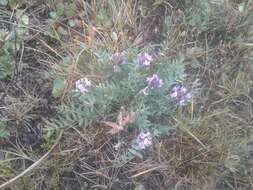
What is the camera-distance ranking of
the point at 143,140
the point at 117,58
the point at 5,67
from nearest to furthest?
the point at 143,140, the point at 117,58, the point at 5,67

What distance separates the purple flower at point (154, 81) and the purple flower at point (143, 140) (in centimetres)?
18

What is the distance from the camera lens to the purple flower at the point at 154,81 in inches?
71.6

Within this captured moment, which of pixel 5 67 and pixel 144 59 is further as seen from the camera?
pixel 5 67

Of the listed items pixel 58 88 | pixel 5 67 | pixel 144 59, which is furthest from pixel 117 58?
pixel 5 67

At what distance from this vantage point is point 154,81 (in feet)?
5.98

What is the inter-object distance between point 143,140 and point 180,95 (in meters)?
0.23

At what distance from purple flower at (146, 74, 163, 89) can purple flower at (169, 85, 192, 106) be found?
0.23ft

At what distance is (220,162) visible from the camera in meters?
1.85

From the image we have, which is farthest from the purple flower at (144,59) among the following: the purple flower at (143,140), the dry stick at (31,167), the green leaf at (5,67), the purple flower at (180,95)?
the green leaf at (5,67)

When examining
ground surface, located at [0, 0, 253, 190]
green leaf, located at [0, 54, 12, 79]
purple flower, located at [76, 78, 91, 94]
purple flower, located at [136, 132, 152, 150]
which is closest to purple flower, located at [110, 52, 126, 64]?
ground surface, located at [0, 0, 253, 190]

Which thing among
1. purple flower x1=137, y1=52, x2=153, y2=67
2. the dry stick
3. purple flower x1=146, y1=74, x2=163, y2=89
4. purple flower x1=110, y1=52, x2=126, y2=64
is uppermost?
purple flower x1=137, y1=52, x2=153, y2=67

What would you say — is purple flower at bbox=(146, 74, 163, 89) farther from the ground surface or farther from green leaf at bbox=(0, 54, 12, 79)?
green leaf at bbox=(0, 54, 12, 79)

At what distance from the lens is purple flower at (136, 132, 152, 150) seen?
1784mm

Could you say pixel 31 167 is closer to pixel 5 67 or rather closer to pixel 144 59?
pixel 5 67
